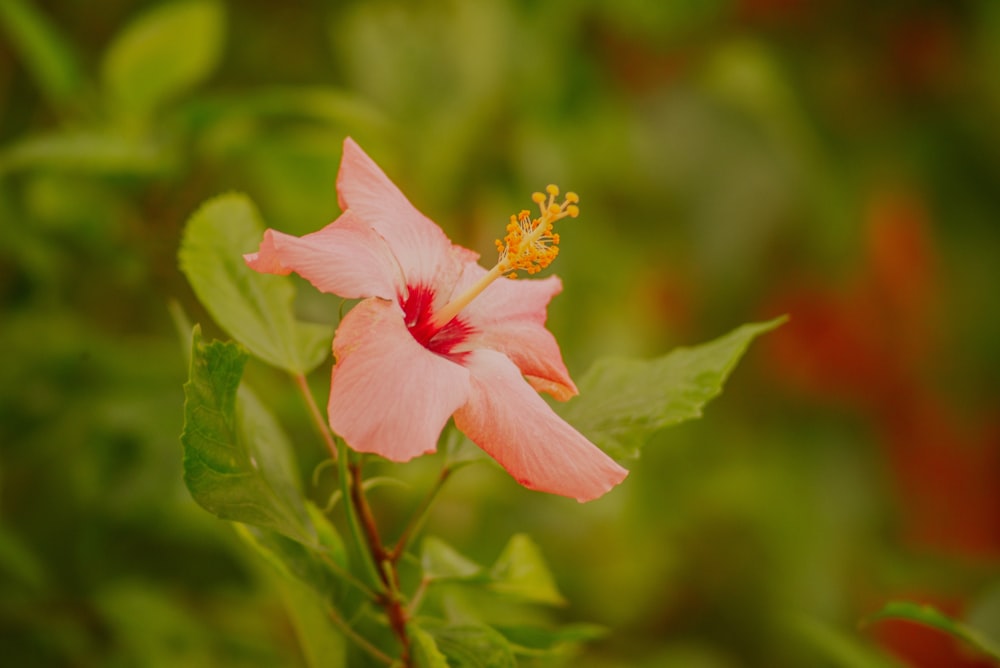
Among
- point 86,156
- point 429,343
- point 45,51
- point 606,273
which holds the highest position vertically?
point 606,273

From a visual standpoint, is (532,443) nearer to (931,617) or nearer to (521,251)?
(521,251)

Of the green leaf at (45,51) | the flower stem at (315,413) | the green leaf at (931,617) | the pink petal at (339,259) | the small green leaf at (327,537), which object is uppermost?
the green leaf at (45,51)

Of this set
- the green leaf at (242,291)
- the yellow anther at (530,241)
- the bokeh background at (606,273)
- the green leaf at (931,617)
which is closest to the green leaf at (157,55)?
the bokeh background at (606,273)

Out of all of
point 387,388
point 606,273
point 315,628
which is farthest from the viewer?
point 606,273

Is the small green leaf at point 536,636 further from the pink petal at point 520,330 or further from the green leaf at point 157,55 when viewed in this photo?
the green leaf at point 157,55

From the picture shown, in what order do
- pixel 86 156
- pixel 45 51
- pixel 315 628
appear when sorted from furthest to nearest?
pixel 45 51 < pixel 86 156 < pixel 315 628

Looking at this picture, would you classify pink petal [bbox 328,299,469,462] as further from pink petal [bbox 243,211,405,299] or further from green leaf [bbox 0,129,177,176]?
green leaf [bbox 0,129,177,176]

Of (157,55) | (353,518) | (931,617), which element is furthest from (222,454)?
(157,55)

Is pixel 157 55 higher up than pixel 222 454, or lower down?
higher up
